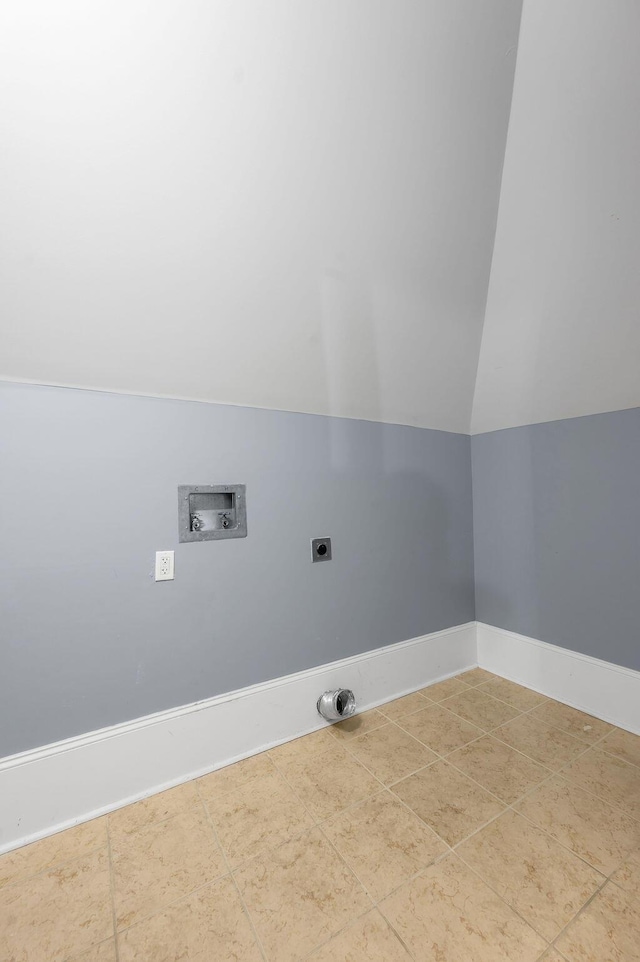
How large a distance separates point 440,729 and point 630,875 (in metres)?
0.88

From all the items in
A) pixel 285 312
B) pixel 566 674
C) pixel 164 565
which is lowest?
pixel 566 674

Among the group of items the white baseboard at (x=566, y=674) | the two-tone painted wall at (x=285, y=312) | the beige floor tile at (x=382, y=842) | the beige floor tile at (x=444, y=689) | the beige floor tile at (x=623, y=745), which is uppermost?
the two-tone painted wall at (x=285, y=312)

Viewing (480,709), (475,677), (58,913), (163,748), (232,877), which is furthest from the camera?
(475,677)

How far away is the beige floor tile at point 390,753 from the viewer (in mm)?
1771

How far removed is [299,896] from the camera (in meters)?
1.22

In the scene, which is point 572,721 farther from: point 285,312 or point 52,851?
point 285,312

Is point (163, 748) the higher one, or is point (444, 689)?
point (163, 748)

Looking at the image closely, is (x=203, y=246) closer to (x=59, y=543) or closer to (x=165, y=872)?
(x=59, y=543)

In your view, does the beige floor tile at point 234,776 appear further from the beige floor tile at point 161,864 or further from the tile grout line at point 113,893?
the tile grout line at point 113,893

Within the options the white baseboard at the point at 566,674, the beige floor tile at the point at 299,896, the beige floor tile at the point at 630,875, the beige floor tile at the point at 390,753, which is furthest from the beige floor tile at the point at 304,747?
the white baseboard at the point at 566,674

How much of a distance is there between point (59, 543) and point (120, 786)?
982mm

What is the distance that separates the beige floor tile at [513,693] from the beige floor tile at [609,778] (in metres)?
0.42

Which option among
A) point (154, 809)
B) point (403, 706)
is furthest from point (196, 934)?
point (403, 706)

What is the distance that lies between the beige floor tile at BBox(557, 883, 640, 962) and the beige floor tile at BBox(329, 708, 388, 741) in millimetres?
1043
